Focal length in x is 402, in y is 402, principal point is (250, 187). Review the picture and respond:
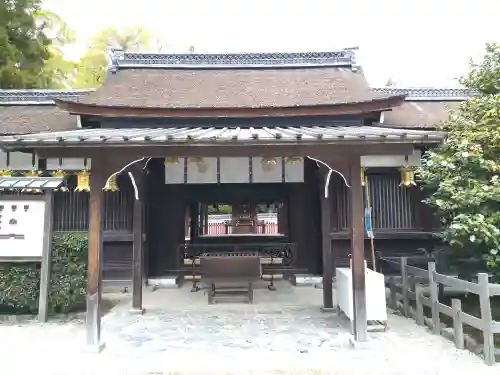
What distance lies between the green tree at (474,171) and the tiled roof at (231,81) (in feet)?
6.72

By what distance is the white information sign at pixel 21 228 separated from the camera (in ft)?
20.9

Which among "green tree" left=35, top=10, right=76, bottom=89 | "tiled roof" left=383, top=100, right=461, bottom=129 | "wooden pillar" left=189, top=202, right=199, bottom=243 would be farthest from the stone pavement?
"green tree" left=35, top=10, right=76, bottom=89

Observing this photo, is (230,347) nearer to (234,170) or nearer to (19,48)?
(234,170)

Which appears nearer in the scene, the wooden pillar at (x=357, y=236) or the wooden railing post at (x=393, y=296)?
the wooden pillar at (x=357, y=236)

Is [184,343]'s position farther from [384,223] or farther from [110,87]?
[110,87]

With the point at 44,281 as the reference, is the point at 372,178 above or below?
above

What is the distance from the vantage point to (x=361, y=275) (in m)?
5.26

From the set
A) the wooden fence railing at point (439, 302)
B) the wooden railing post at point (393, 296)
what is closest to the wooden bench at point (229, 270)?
the wooden railing post at point (393, 296)

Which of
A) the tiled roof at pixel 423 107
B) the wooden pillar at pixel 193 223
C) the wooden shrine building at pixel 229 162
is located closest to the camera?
the wooden shrine building at pixel 229 162

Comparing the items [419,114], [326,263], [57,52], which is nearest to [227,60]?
[419,114]

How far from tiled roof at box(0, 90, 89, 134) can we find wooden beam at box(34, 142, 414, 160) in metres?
4.32

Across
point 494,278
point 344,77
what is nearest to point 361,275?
point 494,278

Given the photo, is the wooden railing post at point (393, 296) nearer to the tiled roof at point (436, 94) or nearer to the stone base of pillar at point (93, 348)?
the stone base of pillar at point (93, 348)

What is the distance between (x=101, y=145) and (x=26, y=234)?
2678 millimetres
